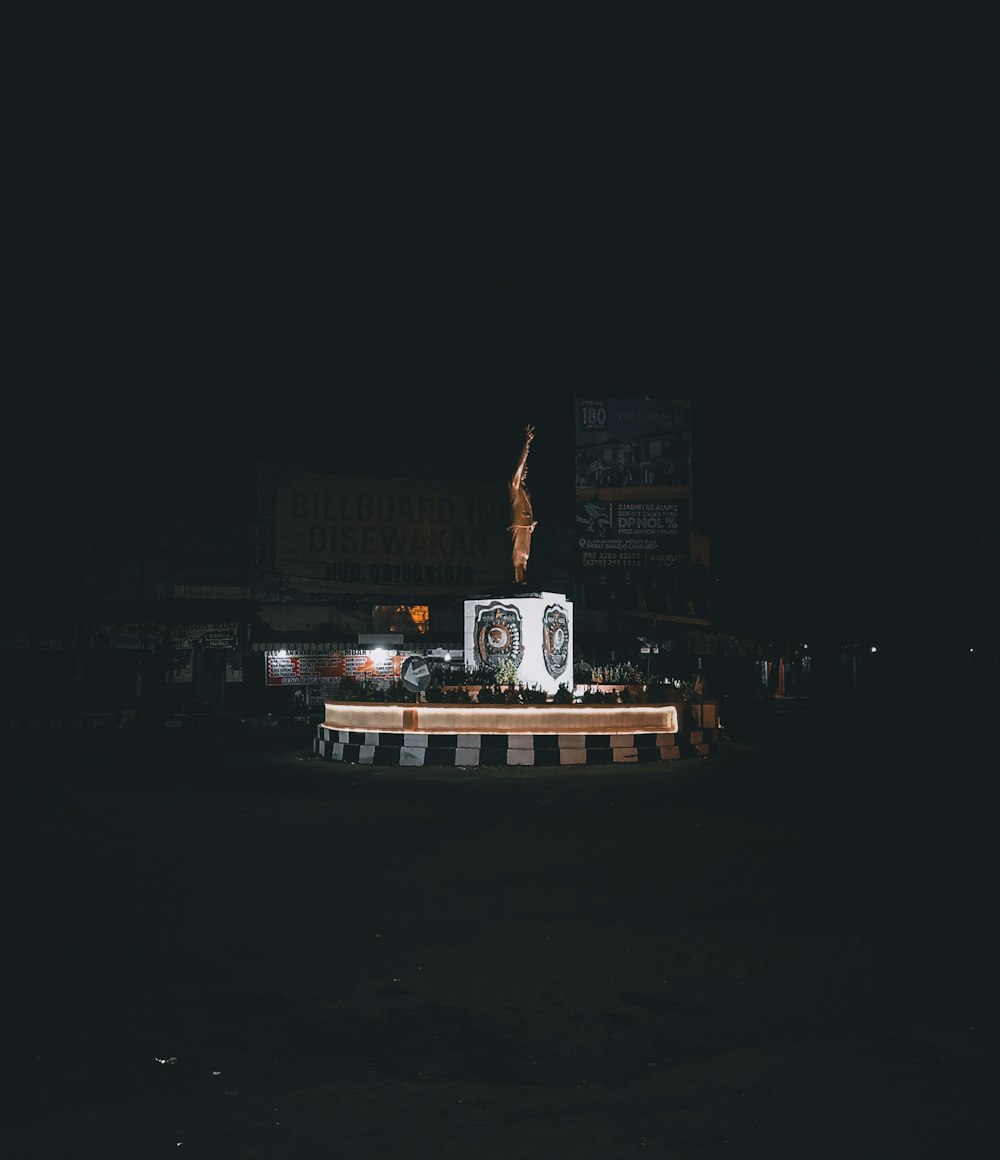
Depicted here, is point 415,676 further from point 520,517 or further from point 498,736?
point 498,736

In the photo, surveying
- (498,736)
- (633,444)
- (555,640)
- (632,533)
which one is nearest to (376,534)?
(632,533)

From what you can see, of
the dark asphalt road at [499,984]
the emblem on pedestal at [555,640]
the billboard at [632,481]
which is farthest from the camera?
the billboard at [632,481]

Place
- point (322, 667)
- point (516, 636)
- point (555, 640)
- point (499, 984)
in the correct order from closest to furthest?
point (499, 984)
point (516, 636)
point (555, 640)
point (322, 667)

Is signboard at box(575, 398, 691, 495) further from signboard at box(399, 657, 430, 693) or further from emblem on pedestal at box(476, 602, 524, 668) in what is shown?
signboard at box(399, 657, 430, 693)

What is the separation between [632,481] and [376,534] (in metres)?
8.24

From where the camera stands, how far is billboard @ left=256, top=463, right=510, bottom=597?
40.3 metres

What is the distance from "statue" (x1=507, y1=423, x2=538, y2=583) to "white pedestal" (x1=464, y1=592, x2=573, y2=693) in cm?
125

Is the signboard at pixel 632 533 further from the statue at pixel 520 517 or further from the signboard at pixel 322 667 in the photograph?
the statue at pixel 520 517

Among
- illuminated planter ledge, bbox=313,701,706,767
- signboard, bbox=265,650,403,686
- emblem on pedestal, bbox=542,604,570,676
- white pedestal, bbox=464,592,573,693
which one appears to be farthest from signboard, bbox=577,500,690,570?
illuminated planter ledge, bbox=313,701,706,767

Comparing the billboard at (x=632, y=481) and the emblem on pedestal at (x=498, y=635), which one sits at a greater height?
the billboard at (x=632, y=481)

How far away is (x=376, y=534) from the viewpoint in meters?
41.6

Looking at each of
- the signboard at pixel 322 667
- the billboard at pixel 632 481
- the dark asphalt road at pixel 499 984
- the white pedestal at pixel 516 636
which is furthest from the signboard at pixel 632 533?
the dark asphalt road at pixel 499 984

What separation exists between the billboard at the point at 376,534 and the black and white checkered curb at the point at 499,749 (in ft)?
69.7

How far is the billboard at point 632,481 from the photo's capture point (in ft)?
133
